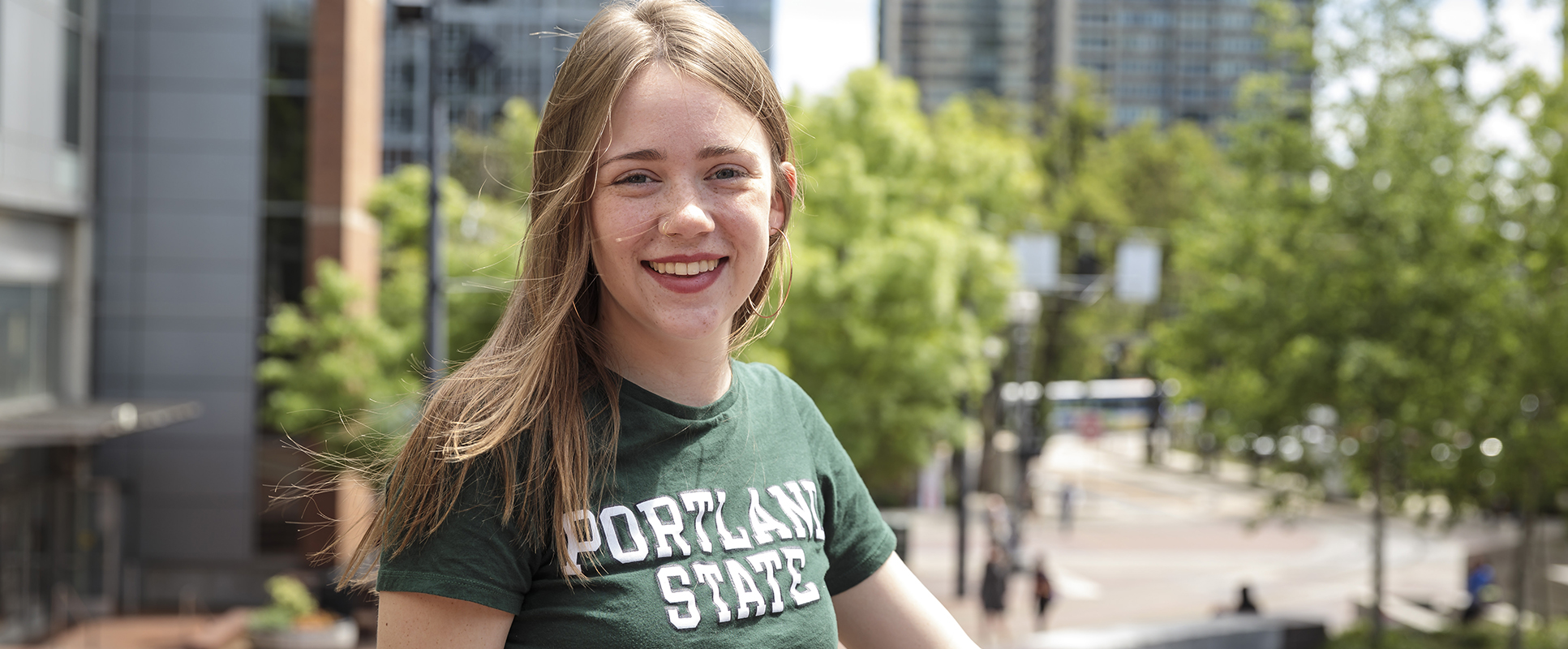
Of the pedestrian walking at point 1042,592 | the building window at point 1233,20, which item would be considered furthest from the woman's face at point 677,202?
the building window at point 1233,20

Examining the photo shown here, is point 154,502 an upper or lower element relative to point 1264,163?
lower

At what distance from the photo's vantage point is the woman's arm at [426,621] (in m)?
1.18

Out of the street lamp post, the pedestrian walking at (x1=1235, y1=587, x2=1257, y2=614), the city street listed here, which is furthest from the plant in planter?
the pedestrian walking at (x1=1235, y1=587, x2=1257, y2=614)


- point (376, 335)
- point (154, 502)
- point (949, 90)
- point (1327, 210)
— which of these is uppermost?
point (949, 90)

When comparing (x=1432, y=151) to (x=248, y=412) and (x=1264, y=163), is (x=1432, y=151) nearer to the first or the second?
(x=1264, y=163)

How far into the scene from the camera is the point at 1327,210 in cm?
1287

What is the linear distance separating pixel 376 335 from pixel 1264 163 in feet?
38.6

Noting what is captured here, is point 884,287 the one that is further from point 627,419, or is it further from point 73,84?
point 627,419

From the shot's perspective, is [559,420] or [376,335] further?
[376,335]

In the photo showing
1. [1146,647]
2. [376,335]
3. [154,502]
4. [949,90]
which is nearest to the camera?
[1146,647]

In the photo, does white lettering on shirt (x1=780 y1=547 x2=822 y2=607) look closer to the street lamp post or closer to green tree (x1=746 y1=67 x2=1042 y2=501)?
the street lamp post

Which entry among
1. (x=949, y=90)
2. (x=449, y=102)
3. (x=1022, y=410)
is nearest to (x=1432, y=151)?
(x=1022, y=410)

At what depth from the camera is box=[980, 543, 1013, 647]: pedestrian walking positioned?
16.9 m

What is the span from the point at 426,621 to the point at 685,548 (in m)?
0.28
